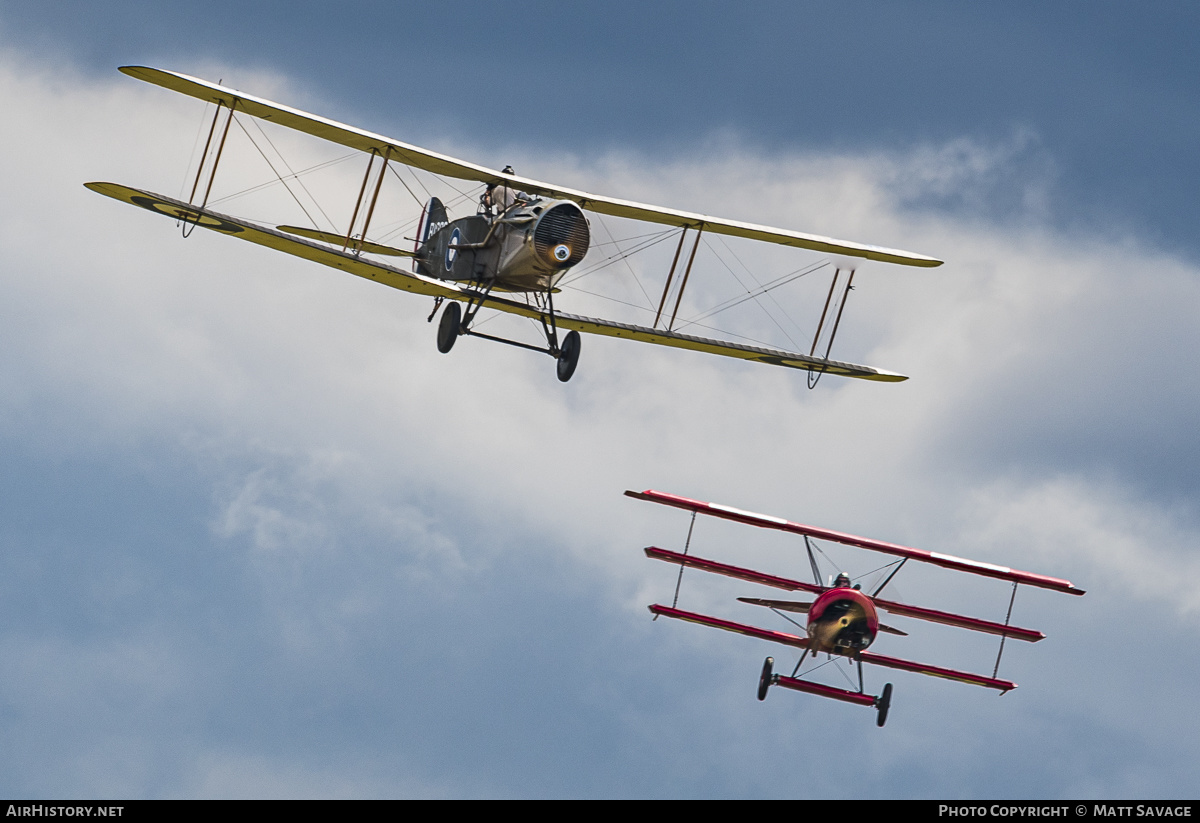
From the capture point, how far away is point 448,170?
3250 centimetres

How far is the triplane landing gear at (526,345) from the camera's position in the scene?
30.8m

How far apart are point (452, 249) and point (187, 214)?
588 centimetres

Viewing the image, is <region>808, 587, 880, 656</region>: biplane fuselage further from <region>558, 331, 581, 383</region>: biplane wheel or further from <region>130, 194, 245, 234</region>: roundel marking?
<region>130, 194, 245, 234</region>: roundel marking

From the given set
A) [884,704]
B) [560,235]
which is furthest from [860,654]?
[560,235]

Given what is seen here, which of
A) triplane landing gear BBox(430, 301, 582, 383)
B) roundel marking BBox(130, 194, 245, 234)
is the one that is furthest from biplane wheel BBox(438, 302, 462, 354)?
roundel marking BBox(130, 194, 245, 234)

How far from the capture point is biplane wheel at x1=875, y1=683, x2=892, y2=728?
100ft

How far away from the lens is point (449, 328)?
31.4 meters

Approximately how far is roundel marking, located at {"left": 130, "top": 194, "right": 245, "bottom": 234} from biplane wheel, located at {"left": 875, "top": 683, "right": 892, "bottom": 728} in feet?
51.0

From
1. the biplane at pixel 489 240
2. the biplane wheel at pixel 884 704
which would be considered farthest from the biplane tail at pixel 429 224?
the biplane wheel at pixel 884 704

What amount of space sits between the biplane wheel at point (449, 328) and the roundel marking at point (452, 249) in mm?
1297

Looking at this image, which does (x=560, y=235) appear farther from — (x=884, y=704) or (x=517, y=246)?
(x=884, y=704)
